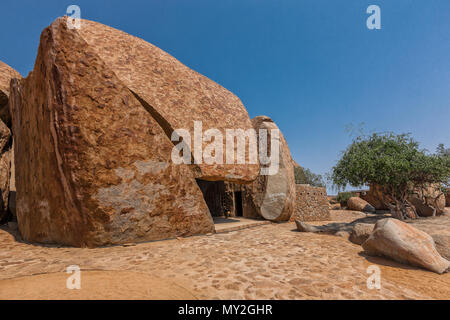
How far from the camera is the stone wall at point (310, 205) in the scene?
13895 millimetres

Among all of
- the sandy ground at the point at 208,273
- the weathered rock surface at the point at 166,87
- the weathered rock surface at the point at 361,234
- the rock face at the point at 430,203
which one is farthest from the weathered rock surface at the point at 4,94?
the rock face at the point at 430,203

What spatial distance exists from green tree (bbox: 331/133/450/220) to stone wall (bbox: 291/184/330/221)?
293cm

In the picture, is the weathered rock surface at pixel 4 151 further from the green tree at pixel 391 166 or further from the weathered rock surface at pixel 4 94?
the green tree at pixel 391 166

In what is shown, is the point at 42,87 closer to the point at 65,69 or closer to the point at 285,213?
the point at 65,69

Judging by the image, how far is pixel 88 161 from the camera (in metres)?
6.06

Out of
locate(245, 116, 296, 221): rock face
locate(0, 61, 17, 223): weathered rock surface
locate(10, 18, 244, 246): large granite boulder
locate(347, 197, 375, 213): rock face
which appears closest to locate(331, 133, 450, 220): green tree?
locate(245, 116, 296, 221): rock face

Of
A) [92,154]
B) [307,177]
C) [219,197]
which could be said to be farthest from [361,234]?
[307,177]

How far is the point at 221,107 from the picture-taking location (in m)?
11.3

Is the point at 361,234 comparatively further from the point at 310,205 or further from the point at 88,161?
the point at 88,161

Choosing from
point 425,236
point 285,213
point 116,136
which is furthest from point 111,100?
point 285,213

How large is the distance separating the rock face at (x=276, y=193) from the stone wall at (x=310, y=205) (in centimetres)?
92

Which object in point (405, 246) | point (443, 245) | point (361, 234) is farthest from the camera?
point (361, 234)

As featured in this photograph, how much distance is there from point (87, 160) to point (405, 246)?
8.12m

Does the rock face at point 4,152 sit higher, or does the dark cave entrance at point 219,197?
the rock face at point 4,152
